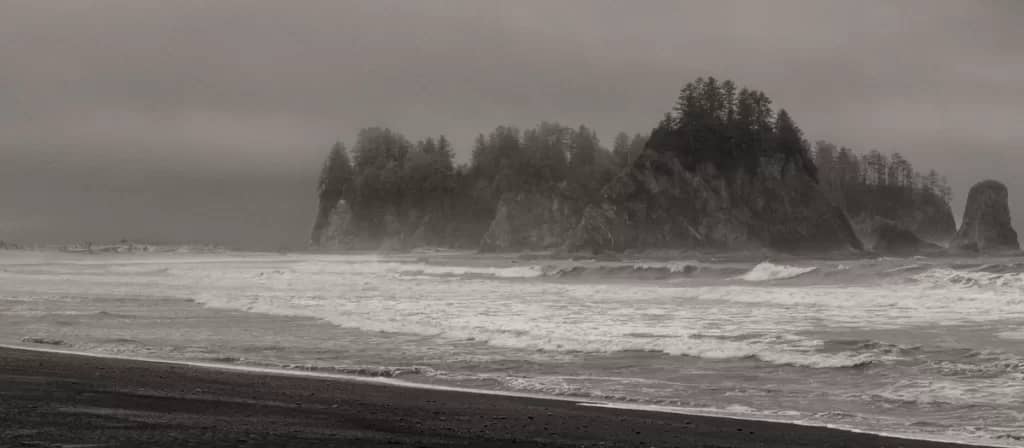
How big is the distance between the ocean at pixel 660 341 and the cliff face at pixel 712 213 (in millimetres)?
62576

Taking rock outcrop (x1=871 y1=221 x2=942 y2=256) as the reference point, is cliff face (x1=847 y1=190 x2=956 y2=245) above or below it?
above

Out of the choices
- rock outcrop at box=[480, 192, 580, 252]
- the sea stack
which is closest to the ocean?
the sea stack

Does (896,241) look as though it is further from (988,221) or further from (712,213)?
(712,213)

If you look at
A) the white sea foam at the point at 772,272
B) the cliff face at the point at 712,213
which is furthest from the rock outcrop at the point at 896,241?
the white sea foam at the point at 772,272

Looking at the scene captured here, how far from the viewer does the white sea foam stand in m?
38.2

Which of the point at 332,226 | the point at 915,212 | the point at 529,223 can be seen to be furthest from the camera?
the point at 332,226

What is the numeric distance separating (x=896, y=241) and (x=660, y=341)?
9336cm

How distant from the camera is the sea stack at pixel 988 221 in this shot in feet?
282

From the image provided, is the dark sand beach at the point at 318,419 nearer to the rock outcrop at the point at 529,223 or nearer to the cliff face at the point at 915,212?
the rock outcrop at the point at 529,223

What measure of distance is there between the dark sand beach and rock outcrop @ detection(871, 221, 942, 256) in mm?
94348

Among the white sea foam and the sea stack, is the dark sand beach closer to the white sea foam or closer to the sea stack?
the white sea foam

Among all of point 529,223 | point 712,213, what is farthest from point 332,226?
point 712,213

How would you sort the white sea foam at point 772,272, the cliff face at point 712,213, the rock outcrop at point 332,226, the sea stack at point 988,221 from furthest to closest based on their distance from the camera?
the rock outcrop at point 332,226
the cliff face at point 712,213
the sea stack at point 988,221
the white sea foam at point 772,272

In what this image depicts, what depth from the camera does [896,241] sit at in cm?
10088
